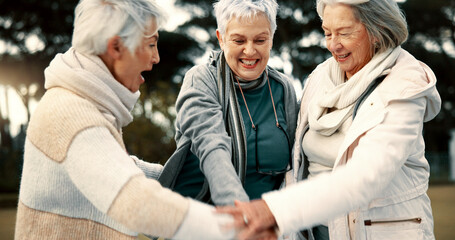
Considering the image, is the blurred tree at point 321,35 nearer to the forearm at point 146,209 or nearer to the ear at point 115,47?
the ear at point 115,47

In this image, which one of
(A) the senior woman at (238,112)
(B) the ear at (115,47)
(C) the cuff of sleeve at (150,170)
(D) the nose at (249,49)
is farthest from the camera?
(C) the cuff of sleeve at (150,170)

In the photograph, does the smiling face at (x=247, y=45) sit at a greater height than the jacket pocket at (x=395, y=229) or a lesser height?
Result: greater

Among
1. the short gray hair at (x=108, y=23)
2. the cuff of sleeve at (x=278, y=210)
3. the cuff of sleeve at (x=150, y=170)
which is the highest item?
the short gray hair at (x=108, y=23)

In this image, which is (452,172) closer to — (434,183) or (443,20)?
(434,183)

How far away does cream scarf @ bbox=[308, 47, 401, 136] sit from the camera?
2633mm

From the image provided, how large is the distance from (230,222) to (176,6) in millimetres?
23551

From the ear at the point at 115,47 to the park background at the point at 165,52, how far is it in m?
16.7

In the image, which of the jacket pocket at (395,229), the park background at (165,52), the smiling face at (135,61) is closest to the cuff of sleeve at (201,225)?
the smiling face at (135,61)

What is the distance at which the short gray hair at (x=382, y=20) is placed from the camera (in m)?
2.68

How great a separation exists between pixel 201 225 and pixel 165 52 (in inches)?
905

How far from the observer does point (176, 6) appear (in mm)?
24891

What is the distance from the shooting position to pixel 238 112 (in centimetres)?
274

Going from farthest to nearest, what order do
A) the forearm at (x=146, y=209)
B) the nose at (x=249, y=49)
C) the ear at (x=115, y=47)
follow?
1. the nose at (x=249, y=49)
2. the ear at (x=115, y=47)
3. the forearm at (x=146, y=209)

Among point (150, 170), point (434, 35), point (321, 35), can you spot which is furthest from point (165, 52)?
point (150, 170)
